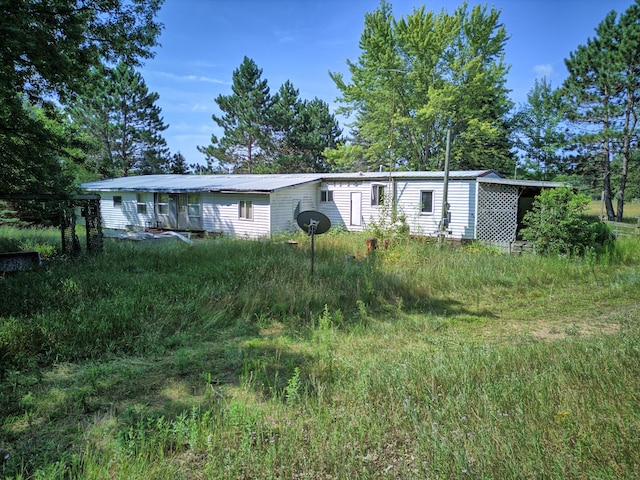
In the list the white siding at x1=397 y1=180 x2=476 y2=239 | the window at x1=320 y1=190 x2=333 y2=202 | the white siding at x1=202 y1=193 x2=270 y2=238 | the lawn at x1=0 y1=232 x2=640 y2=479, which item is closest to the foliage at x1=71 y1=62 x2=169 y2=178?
the white siding at x1=202 y1=193 x2=270 y2=238

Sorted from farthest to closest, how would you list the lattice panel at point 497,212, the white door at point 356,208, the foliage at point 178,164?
the foliage at point 178,164, the white door at point 356,208, the lattice panel at point 497,212

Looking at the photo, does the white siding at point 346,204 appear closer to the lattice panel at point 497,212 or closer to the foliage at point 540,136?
the lattice panel at point 497,212

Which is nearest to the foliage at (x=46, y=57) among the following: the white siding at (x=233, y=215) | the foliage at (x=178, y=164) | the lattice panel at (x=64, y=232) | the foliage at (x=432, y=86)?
the lattice panel at (x=64, y=232)

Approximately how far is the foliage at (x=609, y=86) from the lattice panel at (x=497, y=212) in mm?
11879

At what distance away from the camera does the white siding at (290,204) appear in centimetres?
1758

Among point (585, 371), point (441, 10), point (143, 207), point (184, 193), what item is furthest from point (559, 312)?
point (441, 10)

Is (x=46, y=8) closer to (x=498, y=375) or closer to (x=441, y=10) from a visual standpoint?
(x=498, y=375)

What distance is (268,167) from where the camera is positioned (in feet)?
113

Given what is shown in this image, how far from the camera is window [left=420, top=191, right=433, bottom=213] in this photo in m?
16.6

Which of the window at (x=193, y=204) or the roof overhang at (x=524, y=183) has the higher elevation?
the roof overhang at (x=524, y=183)

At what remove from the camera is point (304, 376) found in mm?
4039

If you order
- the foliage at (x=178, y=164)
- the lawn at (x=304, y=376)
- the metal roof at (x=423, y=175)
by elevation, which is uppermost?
the foliage at (x=178, y=164)

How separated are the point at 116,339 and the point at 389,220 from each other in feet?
40.7

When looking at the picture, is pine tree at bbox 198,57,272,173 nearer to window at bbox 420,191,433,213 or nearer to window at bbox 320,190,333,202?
window at bbox 320,190,333,202
